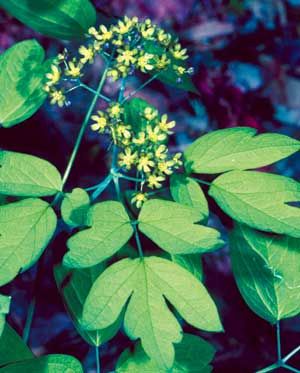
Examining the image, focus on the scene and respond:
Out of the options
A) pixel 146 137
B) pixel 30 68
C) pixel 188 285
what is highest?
pixel 30 68

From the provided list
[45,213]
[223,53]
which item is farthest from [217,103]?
[45,213]

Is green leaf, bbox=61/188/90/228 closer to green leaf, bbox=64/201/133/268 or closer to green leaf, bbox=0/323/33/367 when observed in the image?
green leaf, bbox=64/201/133/268

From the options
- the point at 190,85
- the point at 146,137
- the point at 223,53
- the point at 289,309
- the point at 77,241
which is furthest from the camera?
the point at 223,53

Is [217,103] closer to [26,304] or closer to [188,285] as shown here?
[26,304]

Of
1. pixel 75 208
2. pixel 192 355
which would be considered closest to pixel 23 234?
pixel 75 208

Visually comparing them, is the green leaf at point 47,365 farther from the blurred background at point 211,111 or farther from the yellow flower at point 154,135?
the blurred background at point 211,111

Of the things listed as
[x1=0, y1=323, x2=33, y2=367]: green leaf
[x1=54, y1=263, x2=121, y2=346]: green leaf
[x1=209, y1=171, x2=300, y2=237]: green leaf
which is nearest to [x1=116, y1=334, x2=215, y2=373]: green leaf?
[x1=54, y1=263, x2=121, y2=346]: green leaf

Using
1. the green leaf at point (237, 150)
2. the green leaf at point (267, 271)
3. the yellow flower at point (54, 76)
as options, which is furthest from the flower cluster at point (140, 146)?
the green leaf at point (267, 271)

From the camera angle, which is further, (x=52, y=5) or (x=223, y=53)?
(x=223, y=53)
